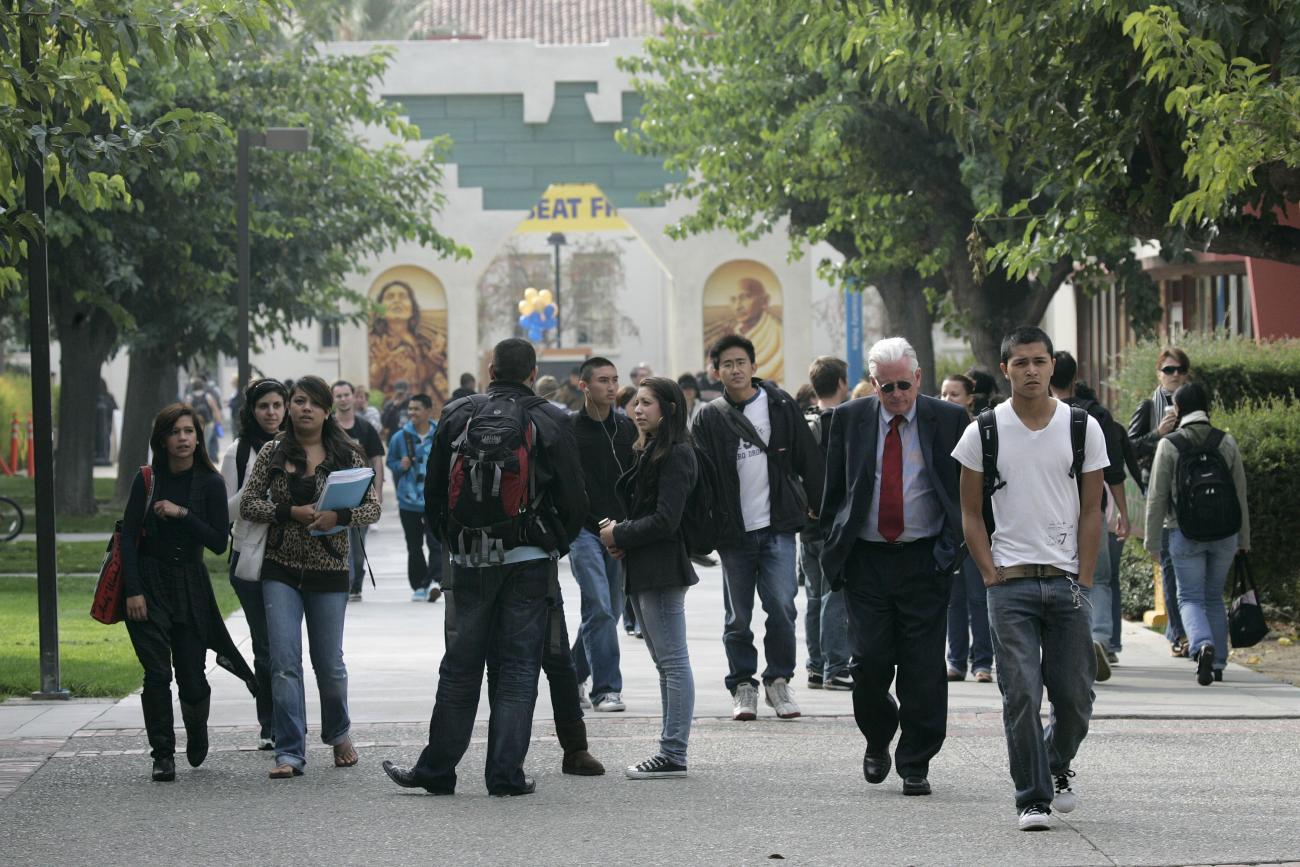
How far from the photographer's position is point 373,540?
23750 millimetres

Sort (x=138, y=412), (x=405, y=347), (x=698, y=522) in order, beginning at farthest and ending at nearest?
(x=405, y=347), (x=138, y=412), (x=698, y=522)

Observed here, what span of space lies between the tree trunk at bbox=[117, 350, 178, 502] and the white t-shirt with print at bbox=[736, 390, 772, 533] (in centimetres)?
1937

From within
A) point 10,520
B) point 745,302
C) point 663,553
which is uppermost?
point 745,302

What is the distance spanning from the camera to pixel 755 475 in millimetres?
9883

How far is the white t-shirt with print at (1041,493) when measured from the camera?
22.8ft

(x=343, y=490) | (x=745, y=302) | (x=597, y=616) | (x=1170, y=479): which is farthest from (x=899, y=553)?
(x=745, y=302)

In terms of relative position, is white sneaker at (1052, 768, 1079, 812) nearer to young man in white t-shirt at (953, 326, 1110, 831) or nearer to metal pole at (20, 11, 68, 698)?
young man in white t-shirt at (953, 326, 1110, 831)

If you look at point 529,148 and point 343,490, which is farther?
point 529,148

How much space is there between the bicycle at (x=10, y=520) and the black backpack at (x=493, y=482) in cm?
1584

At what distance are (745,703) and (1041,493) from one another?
3269mm

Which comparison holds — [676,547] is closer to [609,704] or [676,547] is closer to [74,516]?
[609,704]

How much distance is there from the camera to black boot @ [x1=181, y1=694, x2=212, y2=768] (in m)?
8.59

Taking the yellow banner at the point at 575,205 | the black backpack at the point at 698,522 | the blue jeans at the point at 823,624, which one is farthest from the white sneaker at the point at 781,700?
the yellow banner at the point at 575,205

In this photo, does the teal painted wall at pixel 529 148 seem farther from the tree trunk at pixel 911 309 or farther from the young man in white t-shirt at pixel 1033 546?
the young man in white t-shirt at pixel 1033 546
